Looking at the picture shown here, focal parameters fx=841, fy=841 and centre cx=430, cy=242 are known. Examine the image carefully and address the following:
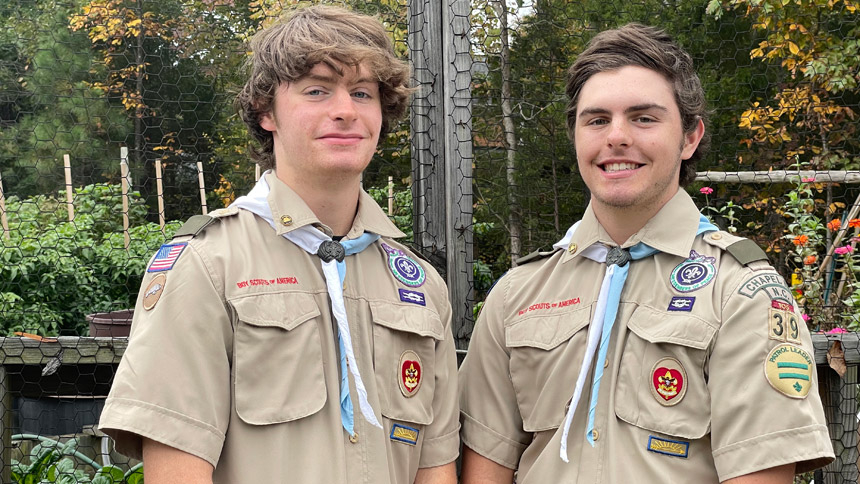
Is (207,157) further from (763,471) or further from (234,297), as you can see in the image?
(763,471)

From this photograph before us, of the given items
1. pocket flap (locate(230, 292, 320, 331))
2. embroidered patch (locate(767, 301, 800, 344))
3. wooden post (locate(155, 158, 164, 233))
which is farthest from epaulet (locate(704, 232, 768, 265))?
wooden post (locate(155, 158, 164, 233))

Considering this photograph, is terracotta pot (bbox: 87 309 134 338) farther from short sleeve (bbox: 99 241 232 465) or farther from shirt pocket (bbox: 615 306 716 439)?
shirt pocket (bbox: 615 306 716 439)

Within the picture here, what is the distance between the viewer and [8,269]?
3.51 metres

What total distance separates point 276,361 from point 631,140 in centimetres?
97

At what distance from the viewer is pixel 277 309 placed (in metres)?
1.85

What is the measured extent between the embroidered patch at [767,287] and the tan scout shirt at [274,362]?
732 mm

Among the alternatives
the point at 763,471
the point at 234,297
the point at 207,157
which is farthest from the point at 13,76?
the point at 763,471

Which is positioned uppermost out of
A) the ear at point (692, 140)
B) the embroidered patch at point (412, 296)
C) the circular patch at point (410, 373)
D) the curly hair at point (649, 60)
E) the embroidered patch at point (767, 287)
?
the curly hair at point (649, 60)

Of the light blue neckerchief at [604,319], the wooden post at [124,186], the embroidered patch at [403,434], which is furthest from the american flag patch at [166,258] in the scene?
the wooden post at [124,186]

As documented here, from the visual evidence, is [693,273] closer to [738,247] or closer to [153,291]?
[738,247]

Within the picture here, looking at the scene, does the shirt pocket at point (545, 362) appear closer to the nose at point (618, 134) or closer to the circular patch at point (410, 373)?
the circular patch at point (410, 373)

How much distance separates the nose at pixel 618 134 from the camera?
6.51 feet

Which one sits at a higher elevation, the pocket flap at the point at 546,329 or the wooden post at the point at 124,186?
the wooden post at the point at 124,186

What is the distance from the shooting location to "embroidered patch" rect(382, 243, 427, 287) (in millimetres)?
2133
